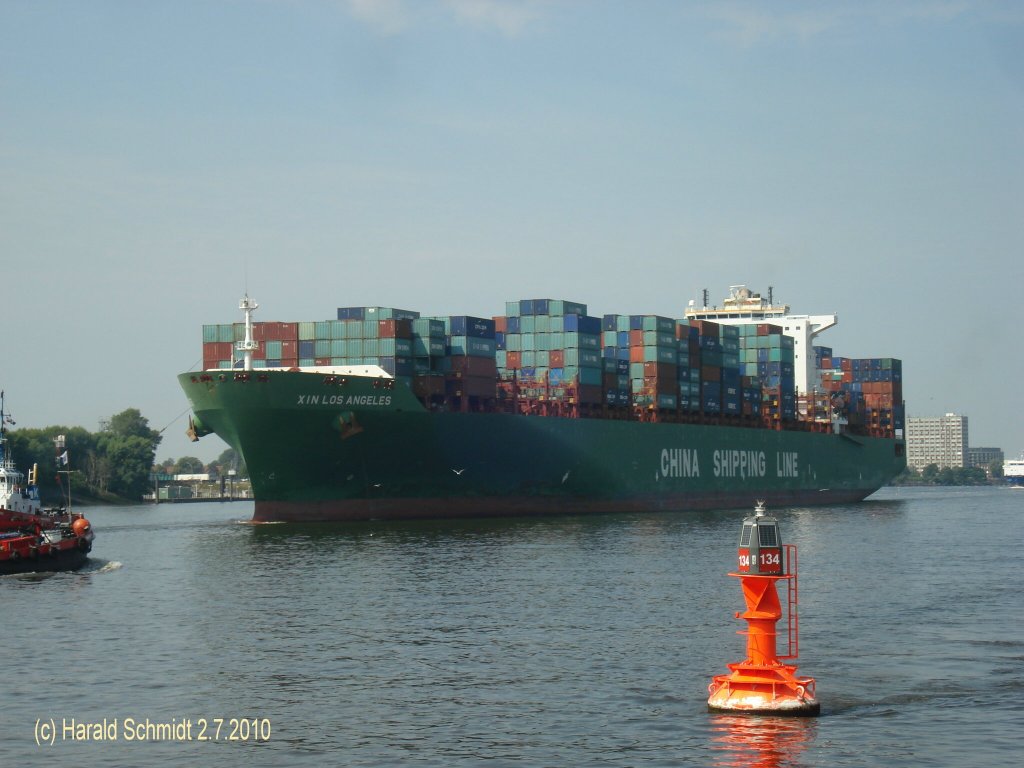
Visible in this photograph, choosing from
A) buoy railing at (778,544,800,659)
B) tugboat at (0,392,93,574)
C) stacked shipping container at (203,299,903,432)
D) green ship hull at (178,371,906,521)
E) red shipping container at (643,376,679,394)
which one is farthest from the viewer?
red shipping container at (643,376,679,394)

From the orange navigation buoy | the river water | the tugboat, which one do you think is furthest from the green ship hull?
the orange navigation buoy

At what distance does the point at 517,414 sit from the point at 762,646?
1847 inches

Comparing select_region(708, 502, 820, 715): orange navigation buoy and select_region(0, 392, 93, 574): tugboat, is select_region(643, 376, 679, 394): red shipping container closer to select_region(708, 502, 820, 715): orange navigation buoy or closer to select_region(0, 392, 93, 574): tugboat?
select_region(0, 392, 93, 574): tugboat

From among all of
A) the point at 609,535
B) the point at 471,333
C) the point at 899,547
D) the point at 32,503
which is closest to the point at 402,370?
the point at 471,333

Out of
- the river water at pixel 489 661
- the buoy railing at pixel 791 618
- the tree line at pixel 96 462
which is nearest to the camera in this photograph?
the buoy railing at pixel 791 618

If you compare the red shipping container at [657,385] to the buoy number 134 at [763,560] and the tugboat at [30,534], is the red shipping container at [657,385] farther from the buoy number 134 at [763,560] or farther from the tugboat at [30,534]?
the buoy number 134 at [763,560]

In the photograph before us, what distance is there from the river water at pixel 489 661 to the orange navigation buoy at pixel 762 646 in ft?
0.83

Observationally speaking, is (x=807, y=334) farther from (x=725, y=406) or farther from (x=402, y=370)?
(x=402, y=370)

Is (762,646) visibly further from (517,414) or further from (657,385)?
(657,385)

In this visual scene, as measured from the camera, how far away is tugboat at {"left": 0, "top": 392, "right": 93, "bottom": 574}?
4019cm

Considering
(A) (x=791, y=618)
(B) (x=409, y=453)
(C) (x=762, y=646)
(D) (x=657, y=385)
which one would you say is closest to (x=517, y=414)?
(B) (x=409, y=453)

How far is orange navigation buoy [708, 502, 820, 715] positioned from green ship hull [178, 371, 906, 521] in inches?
1559

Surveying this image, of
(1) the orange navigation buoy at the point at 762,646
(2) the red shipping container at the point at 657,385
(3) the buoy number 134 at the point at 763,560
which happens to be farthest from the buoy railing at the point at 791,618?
(2) the red shipping container at the point at 657,385

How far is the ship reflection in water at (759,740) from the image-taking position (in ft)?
52.2
